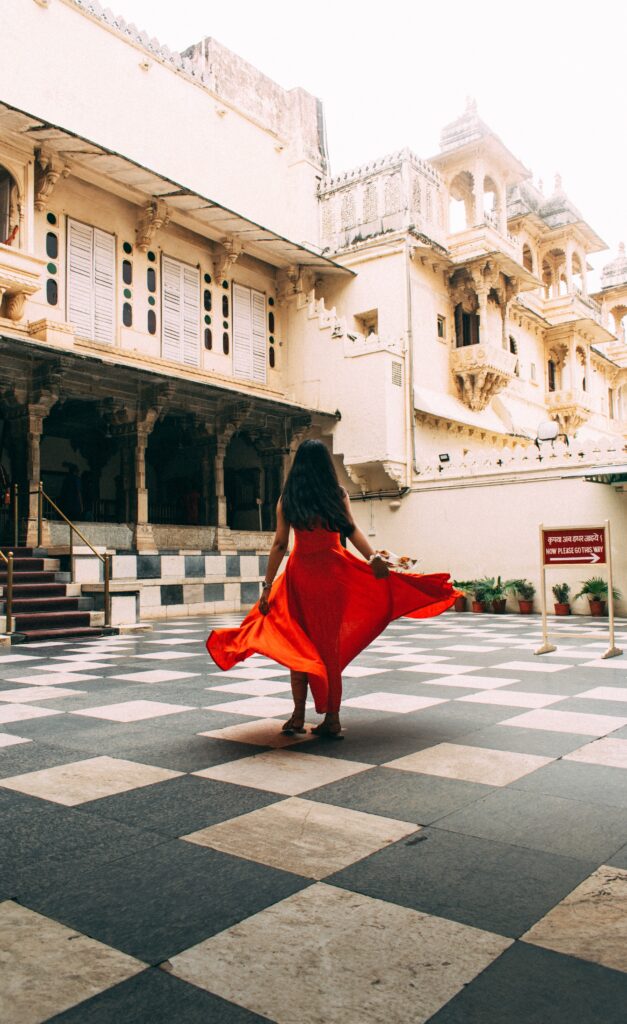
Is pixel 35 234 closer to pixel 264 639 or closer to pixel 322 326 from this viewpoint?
pixel 322 326

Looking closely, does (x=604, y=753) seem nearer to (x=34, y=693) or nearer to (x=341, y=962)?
(x=341, y=962)

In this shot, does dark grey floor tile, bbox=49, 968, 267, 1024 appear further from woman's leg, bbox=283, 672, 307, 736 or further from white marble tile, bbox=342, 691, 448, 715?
white marble tile, bbox=342, 691, 448, 715

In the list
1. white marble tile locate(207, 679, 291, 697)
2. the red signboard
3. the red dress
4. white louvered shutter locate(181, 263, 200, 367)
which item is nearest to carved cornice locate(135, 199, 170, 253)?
white louvered shutter locate(181, 263, 200, 367)

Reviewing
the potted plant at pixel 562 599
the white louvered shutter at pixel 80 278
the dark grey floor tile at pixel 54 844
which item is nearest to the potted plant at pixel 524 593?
the potted plant at pixel 562 599

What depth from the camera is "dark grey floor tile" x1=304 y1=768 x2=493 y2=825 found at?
113 inches

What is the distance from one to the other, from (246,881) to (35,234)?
15023 mm

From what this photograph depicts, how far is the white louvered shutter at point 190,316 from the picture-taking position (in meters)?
17.7

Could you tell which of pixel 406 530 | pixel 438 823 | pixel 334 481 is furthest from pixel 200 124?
pixel 438 823

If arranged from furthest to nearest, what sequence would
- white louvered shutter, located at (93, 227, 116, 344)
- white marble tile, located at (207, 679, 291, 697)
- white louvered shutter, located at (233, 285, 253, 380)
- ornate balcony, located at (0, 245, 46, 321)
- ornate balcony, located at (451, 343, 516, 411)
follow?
ornate balcony, located at (451, 343, 516, 411) < white louvered shutter, located at (233, 285, 253, 380) < white louvered shutter, located at (93, 227, 116, 344) < ornate balcony, located at (0, 245, 46, 321) < white marble tile, located at (207, 679, 291, 697)

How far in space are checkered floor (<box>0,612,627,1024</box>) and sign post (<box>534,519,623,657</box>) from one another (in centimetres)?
374

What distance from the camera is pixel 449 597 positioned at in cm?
446

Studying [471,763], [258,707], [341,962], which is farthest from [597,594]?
[341,962]

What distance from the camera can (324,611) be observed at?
4.21 m

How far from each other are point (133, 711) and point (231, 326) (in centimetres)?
1539
